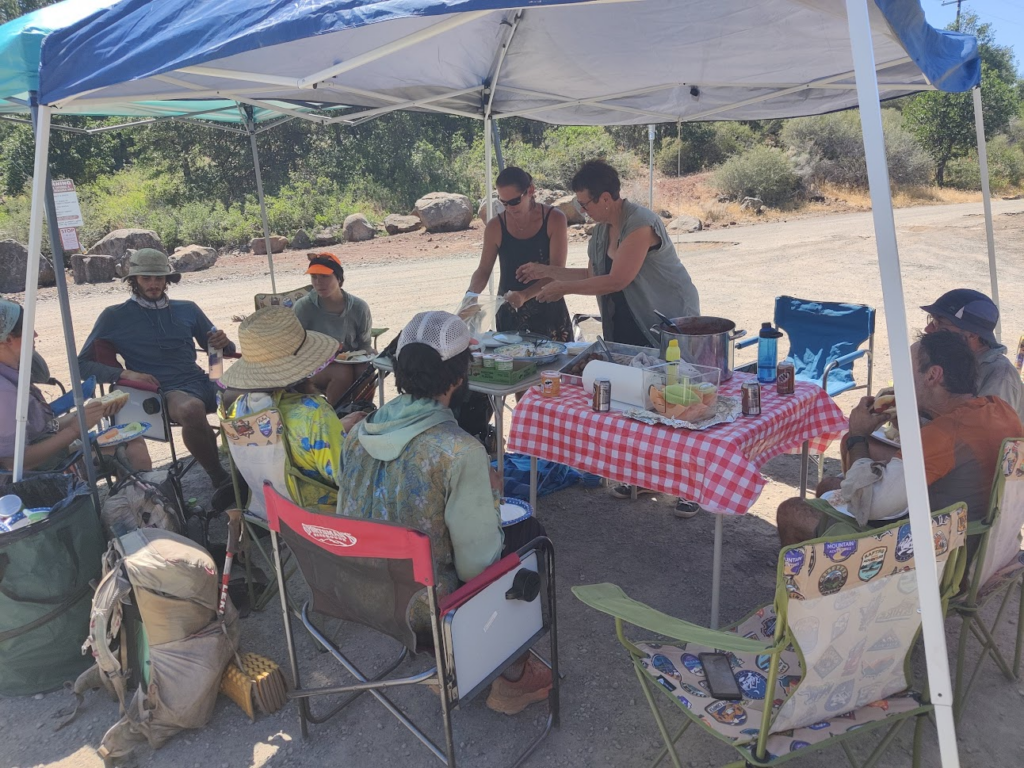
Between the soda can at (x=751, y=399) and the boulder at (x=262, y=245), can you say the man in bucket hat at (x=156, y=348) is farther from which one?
the boulder at (x=262, y=245)

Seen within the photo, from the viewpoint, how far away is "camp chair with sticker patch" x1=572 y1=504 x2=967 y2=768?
5.51 ft

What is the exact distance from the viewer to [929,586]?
161cm

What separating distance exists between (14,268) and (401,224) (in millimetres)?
7596

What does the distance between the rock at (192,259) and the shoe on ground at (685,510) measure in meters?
11.8

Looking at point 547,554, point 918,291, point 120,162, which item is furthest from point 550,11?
point 120,162

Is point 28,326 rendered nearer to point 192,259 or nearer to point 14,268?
point 14,268

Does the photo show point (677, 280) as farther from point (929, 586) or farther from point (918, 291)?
point (918, 291)

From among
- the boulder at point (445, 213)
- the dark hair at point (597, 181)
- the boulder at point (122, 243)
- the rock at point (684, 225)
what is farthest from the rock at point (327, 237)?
the dark hair at point (597, 181)

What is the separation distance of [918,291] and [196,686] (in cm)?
1018

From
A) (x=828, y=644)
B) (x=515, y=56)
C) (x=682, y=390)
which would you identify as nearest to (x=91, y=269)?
(x=515, y=56)

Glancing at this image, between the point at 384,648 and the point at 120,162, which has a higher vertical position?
the point at 120,162

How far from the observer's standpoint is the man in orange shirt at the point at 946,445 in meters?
2.30

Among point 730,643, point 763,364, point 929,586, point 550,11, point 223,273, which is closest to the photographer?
point 929,586

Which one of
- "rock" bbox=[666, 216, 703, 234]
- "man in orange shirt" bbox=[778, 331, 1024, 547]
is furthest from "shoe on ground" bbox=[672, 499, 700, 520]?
"rock" bbox=[666, 216, 703, 234]
